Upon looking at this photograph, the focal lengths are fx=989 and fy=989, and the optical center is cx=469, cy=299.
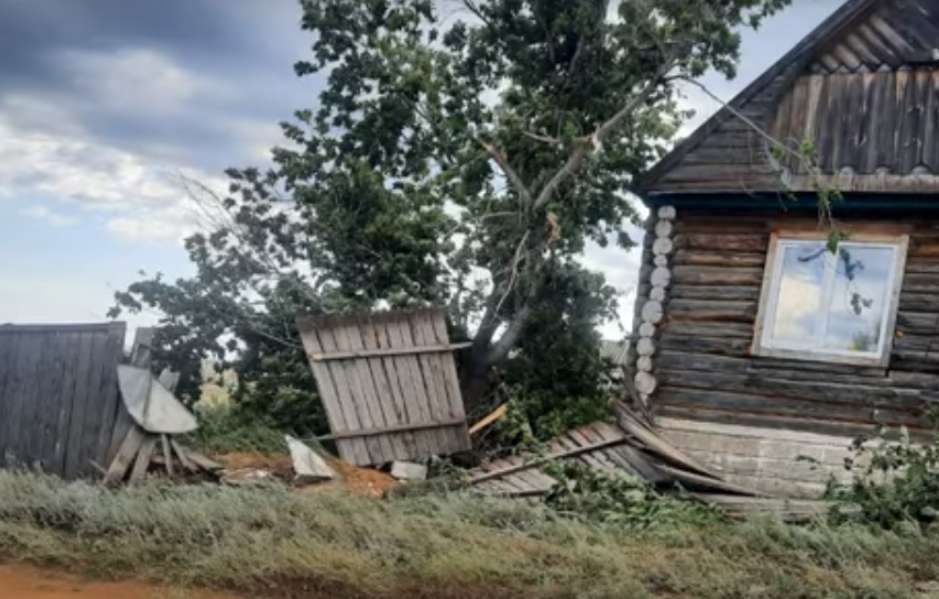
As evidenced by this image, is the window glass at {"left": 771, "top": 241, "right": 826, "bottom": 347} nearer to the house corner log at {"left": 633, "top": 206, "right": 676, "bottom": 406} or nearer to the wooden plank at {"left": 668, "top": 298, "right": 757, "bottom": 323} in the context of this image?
the wooden plank at {"left": 668, "top": 298, "right": 757, "bottom": 323}

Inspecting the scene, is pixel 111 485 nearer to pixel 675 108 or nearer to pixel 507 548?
pixel 507 548

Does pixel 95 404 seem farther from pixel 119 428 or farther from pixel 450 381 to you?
pixel 450 381

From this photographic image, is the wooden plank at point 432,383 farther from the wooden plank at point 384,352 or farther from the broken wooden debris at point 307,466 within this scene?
the broken wooden debris at point 307,466

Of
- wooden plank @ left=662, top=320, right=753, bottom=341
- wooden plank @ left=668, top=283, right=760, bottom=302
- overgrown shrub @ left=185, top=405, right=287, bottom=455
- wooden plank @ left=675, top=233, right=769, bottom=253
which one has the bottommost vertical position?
overgrown shrub @ left=185, top=405, right=287, bottom=455

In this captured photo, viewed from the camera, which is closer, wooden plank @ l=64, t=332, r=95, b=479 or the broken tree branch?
wooden plank @ l=64, t=332, r=95, b=479

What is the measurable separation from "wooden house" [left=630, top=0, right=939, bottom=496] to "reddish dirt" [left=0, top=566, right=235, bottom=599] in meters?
6.65

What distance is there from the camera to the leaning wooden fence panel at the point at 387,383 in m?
12.2

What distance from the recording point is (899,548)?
7.91m

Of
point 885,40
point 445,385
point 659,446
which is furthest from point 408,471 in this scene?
point 885,40

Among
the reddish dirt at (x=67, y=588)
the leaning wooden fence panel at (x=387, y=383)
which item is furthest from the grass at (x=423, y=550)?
the leaning wooden fence panel at (x=387, y=383)

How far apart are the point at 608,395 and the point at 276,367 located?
4.73 metres

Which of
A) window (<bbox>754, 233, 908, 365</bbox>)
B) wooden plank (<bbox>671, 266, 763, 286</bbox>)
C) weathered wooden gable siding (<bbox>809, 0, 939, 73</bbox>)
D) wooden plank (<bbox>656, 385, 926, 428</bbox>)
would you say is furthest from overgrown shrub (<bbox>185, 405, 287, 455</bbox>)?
weathered wooden gable siding (<bbox>809, 0, 939, 73</bbox>)

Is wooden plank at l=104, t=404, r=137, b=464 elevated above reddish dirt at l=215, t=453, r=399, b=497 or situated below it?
above

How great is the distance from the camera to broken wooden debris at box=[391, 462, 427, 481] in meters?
12.2
